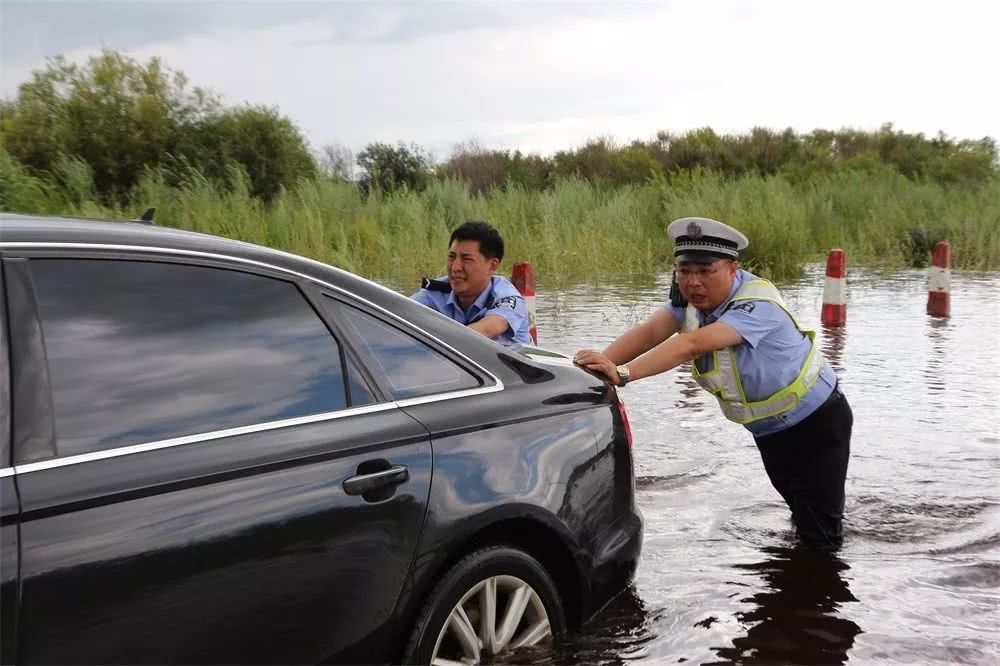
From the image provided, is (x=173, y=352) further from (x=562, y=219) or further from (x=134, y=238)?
(x=562, y=219)

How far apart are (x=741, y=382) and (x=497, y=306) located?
137cm

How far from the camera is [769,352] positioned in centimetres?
526

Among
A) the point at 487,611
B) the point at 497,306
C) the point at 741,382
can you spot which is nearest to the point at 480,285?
the point at 497,306

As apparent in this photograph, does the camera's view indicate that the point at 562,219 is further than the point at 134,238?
Yes

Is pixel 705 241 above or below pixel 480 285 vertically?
above

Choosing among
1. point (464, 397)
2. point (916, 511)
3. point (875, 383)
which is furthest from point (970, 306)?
point (464, 397)

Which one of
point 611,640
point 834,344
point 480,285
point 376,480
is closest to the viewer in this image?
point 376,480

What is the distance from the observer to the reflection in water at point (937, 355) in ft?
33.9

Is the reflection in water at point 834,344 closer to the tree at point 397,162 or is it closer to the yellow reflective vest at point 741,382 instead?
the yellow reflective vest at point 741,382

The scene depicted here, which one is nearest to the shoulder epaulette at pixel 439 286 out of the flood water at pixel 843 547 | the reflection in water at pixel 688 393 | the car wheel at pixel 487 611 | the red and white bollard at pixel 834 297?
the flood water at pixel 843 547

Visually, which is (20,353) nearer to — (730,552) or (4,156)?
(730,552)

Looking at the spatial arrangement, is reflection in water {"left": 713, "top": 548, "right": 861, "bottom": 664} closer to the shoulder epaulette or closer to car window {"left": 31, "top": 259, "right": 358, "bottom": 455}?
the shoulder epaulette

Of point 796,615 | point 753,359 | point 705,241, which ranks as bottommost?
point 796,615

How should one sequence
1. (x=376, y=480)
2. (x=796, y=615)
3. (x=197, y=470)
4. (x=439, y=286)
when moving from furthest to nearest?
1. (x=439, y=286)
2. (x=796, y=615)
3. (x=376, y=480)
4. (x=197, y=470)
